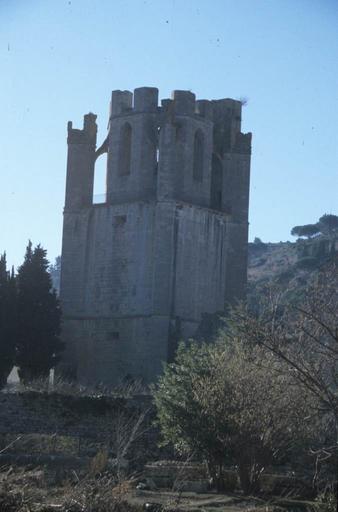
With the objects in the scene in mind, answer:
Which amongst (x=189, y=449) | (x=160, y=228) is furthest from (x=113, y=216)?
(x=189, y=449)

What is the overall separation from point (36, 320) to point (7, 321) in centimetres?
131

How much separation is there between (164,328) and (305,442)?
72.3 ft

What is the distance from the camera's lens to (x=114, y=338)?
44.1 meters

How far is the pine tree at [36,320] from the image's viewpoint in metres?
39.8

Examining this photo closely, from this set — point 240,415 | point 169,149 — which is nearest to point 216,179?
point 169,149

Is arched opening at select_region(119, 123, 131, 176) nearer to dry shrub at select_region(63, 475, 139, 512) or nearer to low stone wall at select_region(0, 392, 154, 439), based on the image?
low stone wall at select_region(0, 392, 154, 439)

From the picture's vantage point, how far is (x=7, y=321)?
130 ft

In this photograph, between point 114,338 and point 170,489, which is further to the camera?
point 114,338

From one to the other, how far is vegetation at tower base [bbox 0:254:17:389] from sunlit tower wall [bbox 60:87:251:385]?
4.18m

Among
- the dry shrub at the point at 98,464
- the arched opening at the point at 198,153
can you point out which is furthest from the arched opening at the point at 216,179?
the dry shrub at the point at 98,464

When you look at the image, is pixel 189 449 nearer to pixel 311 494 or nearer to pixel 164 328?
pixel 311 494

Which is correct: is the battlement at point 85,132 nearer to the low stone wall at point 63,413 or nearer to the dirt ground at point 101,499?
the low stone wall at point 63,413

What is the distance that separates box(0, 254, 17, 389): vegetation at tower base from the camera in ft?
128

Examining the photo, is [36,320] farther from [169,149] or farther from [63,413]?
[63,413]
